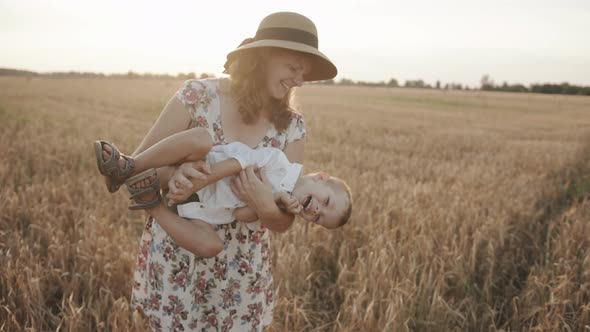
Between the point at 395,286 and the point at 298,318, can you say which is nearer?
the point at 298,318

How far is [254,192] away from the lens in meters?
1.64

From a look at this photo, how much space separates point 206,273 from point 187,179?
1.80 feet

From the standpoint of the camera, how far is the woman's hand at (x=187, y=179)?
1.52 metres

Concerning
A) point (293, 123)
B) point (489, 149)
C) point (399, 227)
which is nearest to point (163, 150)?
point (293, 123)

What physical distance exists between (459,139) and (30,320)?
31.6ft

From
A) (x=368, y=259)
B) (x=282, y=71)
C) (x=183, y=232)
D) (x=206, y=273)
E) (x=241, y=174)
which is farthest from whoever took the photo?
(x=368, y=259)

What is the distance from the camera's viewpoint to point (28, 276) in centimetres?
244

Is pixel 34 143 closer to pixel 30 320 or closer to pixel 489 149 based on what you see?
pixel 30 320

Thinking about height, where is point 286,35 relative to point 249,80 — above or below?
above

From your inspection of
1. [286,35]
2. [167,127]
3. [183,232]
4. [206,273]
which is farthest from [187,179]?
[286,35]

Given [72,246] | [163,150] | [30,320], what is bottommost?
[30,320]

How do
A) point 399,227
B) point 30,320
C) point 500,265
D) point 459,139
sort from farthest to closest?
1. point 459,139
2. point 399,227
3. point 500,265
4. point 30,320

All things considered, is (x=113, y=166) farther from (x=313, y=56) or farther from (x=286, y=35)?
(x=313, y=56)

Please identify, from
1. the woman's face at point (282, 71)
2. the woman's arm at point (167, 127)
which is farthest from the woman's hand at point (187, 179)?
the woman's face at point (282, 71)
